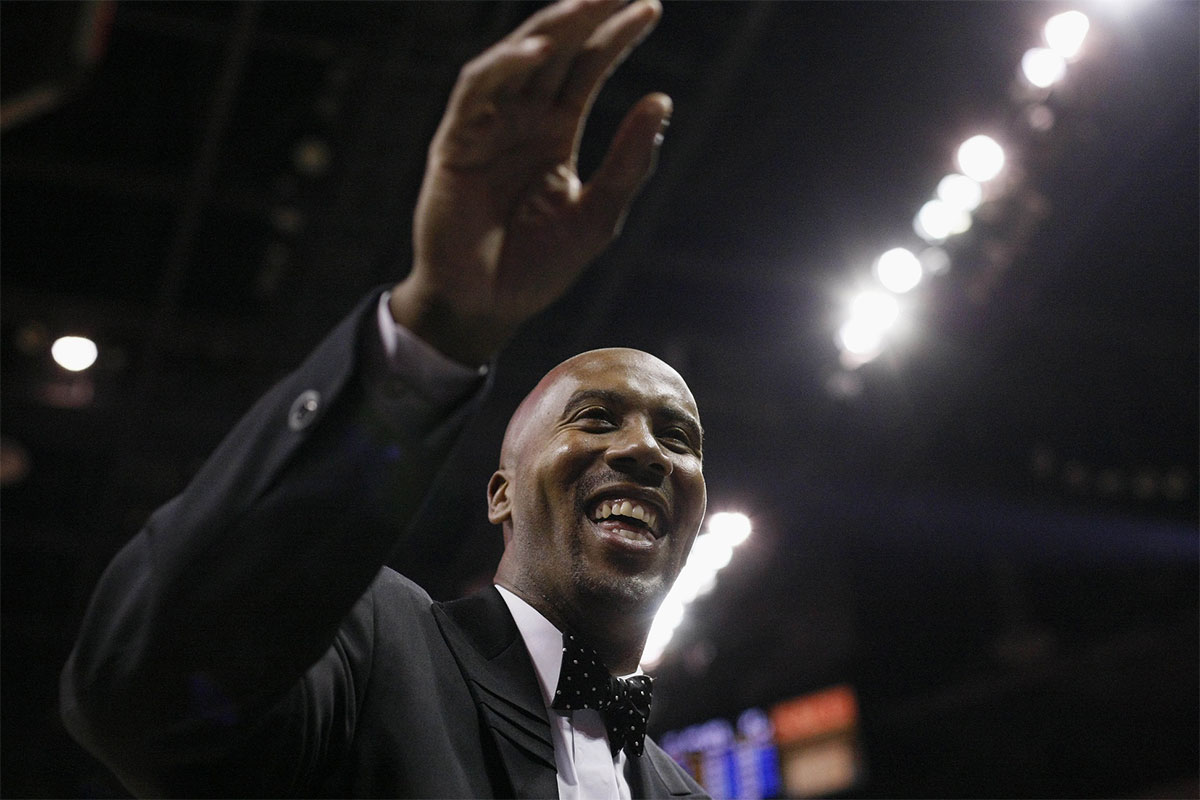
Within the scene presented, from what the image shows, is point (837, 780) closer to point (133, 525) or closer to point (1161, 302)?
point (1161, 302)

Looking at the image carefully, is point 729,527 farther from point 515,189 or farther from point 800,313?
point 515,189

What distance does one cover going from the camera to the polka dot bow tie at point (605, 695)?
54.7 inches

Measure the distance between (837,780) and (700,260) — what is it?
615cm

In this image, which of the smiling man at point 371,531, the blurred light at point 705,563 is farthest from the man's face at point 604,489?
the blurred light at point 705,563

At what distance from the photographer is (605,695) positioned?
1.42 m

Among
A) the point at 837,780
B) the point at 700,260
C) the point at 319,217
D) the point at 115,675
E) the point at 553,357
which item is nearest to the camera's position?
the point at 115,675

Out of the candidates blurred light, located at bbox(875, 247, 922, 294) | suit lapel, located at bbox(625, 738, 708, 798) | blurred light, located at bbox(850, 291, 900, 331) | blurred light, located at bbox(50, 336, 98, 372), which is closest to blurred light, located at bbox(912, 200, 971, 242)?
blurred light, located at bbox(875, 247, 922, 294)

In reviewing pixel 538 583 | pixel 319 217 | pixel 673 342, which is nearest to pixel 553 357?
pixel 673 342

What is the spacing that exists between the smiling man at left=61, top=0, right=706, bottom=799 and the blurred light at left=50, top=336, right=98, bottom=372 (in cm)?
619

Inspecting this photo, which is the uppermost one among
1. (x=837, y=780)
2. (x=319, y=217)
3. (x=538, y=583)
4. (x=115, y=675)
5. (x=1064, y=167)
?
(x=319, y=217)

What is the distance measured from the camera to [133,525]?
8773mm

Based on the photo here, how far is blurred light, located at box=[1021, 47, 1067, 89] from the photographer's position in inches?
187

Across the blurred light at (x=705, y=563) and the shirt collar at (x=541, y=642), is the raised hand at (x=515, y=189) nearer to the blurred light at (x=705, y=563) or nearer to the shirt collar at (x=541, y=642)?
the shirt collar at (x=541, y=642)

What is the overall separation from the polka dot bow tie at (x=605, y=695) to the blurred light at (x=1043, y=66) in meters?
4.30
